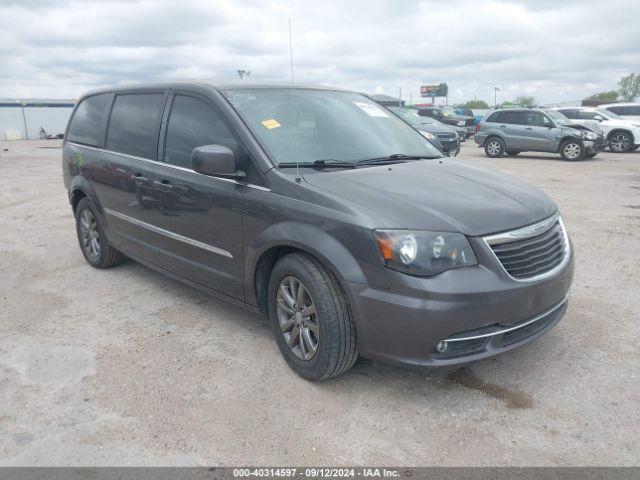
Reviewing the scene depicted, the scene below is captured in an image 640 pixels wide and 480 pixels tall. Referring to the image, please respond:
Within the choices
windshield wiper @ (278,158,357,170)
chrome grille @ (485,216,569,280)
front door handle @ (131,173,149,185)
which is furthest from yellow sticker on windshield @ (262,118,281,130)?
chrome grille @ (485,216,569,280)

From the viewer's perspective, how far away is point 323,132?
12.7 feet

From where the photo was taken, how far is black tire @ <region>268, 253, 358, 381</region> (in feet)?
9.82

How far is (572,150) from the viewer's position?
56.3 feet

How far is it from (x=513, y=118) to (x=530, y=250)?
54.6 ft

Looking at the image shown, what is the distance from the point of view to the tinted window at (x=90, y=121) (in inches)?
207

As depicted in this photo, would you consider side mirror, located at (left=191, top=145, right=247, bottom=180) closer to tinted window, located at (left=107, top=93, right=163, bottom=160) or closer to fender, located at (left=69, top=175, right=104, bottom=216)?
tinted window, located at (left=107, top=93, right=163, bottom=160)

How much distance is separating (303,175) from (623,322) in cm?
269

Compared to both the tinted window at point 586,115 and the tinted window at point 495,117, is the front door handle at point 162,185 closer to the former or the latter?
the tinted window at point 495,117

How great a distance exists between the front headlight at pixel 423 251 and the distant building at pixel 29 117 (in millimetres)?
39760

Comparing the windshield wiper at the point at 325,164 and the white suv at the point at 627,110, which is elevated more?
the white suv at the point at 627,110

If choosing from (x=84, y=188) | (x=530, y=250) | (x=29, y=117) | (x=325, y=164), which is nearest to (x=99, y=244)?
(x=84, y=188)

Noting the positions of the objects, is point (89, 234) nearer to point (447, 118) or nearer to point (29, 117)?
point (447, 118)

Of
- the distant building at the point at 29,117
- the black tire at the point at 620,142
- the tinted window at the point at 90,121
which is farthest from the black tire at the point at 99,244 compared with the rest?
the distant building at the point at 29,117

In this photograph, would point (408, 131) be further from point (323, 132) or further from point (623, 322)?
point (623, 322)
